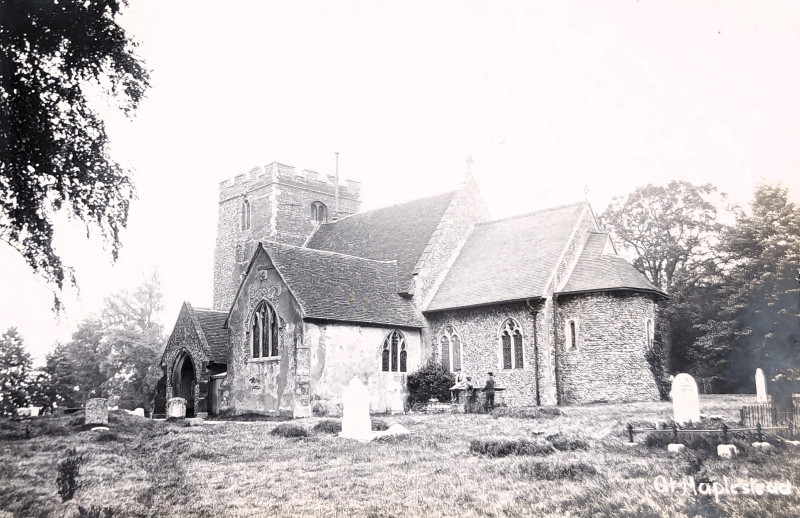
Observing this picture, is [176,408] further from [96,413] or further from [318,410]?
[96,413]

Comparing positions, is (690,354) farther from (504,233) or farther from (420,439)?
(504,233)

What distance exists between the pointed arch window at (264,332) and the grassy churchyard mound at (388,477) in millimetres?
7958

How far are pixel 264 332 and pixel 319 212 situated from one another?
11469 millimetres

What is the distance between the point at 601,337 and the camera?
16172 millimetres

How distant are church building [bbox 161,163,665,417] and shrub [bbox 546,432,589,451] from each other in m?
6.33

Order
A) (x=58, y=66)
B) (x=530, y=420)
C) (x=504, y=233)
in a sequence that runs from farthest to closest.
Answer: (x=504, y=233) < (x=530, y=420) < (x=58, y=66)

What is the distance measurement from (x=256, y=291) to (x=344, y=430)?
7.19 metres

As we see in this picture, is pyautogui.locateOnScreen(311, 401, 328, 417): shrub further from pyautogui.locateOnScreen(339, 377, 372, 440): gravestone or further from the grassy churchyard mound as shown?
the grassy churchyard mound

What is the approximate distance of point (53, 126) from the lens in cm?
719

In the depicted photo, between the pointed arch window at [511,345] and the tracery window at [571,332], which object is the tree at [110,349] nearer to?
the pointed arch window at [511,345]

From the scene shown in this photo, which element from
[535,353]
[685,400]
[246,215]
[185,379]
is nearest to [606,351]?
[535,353]

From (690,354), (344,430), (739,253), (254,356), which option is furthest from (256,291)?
(739,253)

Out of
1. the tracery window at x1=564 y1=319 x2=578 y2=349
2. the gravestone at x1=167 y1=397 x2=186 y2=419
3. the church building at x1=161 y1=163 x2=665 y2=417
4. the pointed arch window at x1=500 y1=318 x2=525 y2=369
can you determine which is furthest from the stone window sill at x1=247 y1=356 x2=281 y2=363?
the tracery window at x1=564 y1=319 x2=578 y2=349

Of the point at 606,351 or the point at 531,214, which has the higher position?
the point at 531,214
